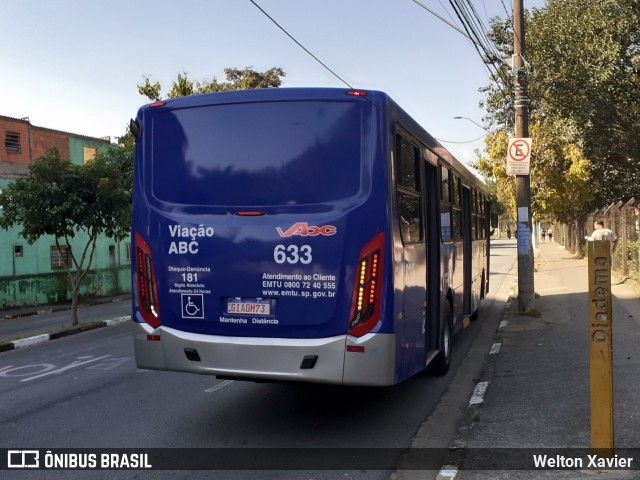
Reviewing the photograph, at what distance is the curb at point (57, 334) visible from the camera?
12484mm

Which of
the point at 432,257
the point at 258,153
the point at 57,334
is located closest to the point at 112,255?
the point at 57,334

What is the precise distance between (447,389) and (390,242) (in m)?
3.02

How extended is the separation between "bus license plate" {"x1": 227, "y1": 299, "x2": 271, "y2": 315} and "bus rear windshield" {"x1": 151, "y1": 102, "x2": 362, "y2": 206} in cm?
86

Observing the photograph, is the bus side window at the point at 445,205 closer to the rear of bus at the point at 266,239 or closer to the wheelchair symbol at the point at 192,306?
the rear of bus at the point at 266,239

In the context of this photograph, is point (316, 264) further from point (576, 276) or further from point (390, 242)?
point (576, 276)

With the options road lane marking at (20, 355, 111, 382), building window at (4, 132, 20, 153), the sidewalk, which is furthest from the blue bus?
building window at (4, 132, 20, 153)

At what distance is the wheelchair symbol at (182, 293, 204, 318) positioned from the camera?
557cm

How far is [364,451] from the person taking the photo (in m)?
5.32

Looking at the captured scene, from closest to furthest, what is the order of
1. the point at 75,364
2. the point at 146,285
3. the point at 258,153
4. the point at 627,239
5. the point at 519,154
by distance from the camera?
the point at 258,153 → the point at 146,285 → the point at 75,364 → the point at 519,154 → the point at 627,239

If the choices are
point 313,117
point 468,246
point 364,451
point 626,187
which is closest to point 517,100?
point 468,246

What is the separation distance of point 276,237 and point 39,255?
23.0 metres

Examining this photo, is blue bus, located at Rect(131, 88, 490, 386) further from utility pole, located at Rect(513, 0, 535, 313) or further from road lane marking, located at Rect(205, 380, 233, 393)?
utility pole, located at Rect(513, 0, 535, 313)

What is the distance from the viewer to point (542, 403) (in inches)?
248

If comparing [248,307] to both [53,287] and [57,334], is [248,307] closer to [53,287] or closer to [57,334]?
[57,334]
